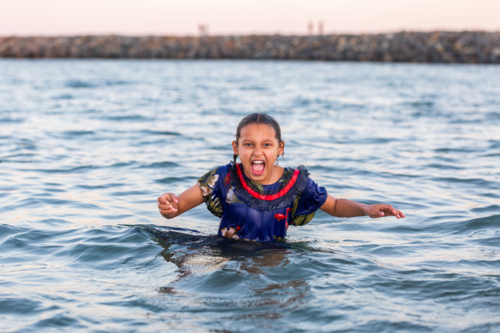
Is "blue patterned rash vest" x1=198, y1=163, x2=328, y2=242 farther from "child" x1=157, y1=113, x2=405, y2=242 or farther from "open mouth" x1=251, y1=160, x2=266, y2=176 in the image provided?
"open mouth" x1=251, y1=160, x2=266, y2=176

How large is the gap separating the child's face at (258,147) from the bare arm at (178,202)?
46 cm

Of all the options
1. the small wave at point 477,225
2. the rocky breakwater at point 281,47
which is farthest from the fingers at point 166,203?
the rocky breakwater at point 281,47

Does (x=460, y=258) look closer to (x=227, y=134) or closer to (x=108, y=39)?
(x=227, y=134)

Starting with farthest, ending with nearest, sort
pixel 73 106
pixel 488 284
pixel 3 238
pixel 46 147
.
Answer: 1. pixel 73 106
2. pixel 46 147
3. pixel 3 238
4. pixel 488 284

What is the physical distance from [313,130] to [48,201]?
6507 mm

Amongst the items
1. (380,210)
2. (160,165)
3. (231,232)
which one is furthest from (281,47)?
(380,210)

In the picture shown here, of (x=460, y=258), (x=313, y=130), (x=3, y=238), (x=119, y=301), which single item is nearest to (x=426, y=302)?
(x=460, y=258)

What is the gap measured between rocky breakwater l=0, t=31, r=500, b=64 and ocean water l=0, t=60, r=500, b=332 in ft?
120

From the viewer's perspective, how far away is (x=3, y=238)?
4.47 m

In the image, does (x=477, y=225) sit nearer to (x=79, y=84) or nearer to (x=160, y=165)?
(x=160, y=165)

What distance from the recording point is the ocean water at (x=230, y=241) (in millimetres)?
3021

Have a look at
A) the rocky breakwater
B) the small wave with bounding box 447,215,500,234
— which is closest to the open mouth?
the small wave with bounding box 447,215,500,234

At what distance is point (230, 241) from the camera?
14.0ft

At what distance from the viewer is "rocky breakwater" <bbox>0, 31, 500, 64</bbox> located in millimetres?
45594
